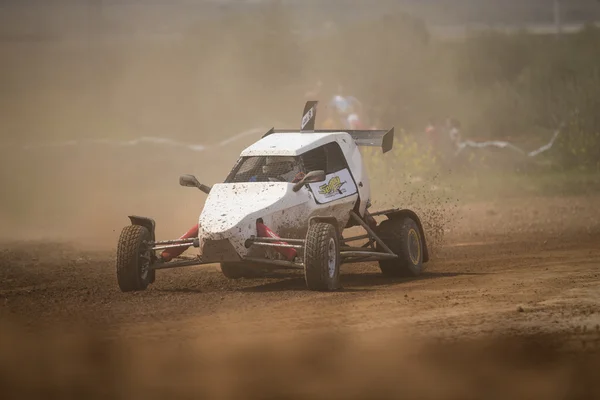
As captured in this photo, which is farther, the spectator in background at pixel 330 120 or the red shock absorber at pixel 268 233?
the spectator in background at pixel 330 120

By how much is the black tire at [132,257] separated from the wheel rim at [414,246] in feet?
11.2

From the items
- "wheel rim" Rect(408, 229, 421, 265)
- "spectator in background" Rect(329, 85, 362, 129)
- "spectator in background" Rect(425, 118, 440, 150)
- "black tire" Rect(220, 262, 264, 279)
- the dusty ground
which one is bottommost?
the dusty ground

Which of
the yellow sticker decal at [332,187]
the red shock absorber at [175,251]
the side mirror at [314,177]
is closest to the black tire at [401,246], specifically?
the yellow sticker decal at [332,187]

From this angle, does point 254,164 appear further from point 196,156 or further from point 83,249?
point 196,156

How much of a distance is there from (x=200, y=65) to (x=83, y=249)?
43.0 ft

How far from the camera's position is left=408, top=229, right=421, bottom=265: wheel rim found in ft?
46.0

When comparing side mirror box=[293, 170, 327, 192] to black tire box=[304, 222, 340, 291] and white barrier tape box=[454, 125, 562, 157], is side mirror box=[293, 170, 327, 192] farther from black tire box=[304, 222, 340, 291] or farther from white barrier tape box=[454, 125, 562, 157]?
white barrier tape box=[454, 125, 562, 157]

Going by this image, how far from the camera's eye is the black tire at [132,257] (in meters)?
12.4

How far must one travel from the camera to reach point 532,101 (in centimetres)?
2927

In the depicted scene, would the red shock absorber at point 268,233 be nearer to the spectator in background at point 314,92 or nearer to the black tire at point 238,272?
the black tire at point 238,272

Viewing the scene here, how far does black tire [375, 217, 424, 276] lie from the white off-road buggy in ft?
0.04

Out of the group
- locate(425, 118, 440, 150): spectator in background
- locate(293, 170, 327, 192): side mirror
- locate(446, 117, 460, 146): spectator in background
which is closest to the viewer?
locate(293, 170, 327, 192): side mirror

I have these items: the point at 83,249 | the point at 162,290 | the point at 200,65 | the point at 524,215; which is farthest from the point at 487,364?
the point at 200,65

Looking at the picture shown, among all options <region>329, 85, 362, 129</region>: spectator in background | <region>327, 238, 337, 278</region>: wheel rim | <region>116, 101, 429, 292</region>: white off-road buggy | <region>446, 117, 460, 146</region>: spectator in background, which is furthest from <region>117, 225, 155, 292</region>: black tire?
<region>446, 117, 460, 146</region>: spectator in background
